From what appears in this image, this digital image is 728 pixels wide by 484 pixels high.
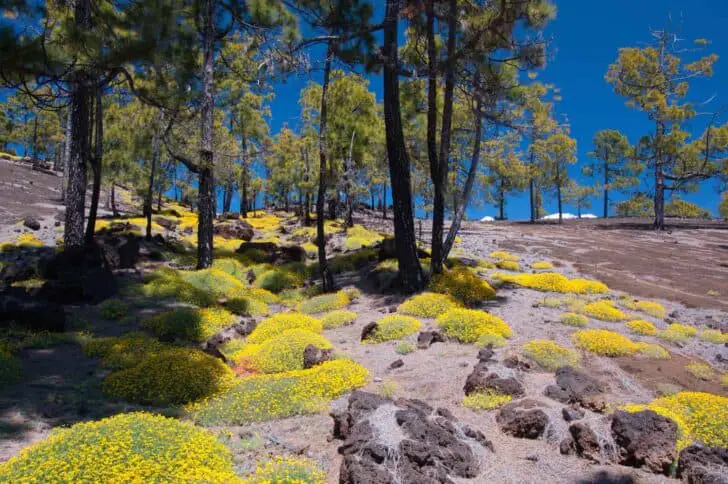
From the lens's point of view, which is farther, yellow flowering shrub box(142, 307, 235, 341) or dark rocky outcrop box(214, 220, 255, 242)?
dark rocky outcrop box(214, 220, 255, 242)

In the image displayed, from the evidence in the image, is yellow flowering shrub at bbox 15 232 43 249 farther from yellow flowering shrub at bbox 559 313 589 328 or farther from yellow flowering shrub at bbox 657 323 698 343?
yellow flowering shrub at bbox 657 323 698 343

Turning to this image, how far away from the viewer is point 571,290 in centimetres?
1661

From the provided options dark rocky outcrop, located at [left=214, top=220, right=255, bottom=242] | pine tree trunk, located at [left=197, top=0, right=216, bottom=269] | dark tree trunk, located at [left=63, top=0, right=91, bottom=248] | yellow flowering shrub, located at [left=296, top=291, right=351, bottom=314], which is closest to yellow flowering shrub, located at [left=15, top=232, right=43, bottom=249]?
dark tree trunk, located at [left=63, top=0, right=91, bottom=248]

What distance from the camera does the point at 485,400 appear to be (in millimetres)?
7703

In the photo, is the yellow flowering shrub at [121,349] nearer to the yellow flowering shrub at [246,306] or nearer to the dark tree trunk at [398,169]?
the yellow flowering shrub at [246,306]

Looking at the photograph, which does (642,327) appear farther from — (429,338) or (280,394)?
(280,394)

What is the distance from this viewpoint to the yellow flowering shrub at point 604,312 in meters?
13.1

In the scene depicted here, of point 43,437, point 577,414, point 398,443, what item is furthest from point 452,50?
point 43,437

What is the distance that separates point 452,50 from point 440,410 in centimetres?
1249

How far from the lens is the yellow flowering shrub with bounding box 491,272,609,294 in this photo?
54.9 feet

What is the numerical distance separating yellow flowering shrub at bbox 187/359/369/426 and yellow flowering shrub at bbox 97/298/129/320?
580 centimetres

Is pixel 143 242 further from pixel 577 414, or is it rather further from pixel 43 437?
pixel 577 414

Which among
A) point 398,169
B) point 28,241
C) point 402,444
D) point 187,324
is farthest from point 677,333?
point 28,241

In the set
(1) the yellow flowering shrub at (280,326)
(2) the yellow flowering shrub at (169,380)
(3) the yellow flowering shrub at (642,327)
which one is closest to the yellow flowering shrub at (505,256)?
(3) the yellow flowering shrub at (642,327)
